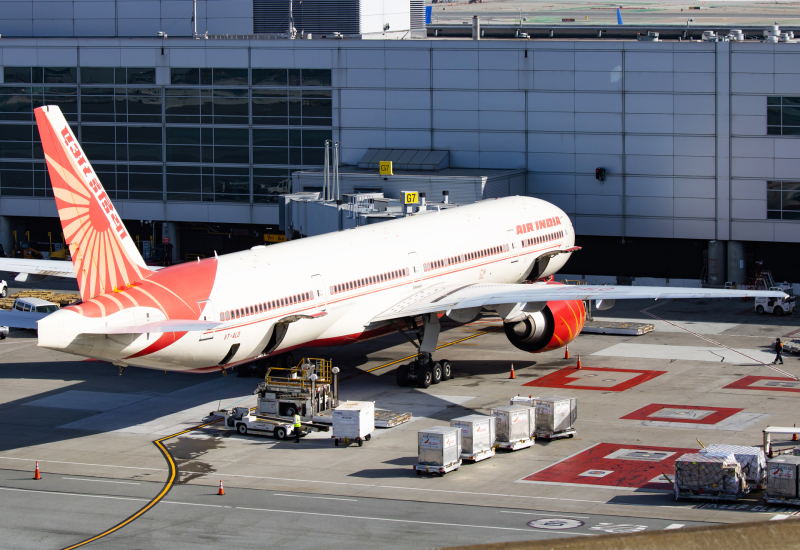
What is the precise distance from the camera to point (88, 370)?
48.7 m

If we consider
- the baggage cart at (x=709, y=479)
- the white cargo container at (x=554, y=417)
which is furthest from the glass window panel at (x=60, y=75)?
the baggage cart at (x=709, y=479)

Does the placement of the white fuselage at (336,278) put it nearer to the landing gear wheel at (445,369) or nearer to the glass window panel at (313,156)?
the landing gear wheel at (445,369)

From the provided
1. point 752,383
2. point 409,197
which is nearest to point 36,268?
point 409,197

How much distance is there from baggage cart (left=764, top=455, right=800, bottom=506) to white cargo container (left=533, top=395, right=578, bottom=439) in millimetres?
8477

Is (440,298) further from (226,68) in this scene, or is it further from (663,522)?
(226,68)

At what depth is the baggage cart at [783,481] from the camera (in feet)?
90.1

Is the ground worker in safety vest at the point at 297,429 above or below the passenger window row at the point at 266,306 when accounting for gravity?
below

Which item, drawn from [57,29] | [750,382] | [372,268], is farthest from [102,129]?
[750,382]

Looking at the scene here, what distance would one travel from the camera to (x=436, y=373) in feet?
144

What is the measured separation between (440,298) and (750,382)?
1396cm

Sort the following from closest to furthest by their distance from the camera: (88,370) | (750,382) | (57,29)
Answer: (750,382) < (88,370) < (57,29)

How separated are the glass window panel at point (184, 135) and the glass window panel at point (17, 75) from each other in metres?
13.5

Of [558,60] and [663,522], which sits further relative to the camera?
[558,60]

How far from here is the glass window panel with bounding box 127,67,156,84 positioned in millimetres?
79500
